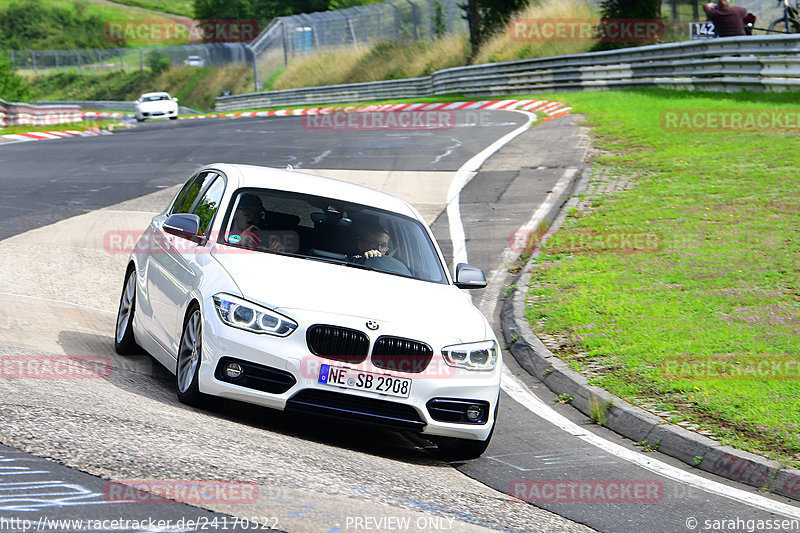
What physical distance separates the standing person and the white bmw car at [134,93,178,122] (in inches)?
1203

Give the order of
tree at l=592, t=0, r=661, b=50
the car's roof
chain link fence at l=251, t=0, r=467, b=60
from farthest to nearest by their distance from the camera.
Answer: chain link fence at l=251, t=0, r=467, b=60, tree at l=592, t=0, r=661, b=50, the car's roof

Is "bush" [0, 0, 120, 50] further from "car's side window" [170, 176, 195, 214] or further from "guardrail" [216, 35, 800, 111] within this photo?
"car's side window" [170, 176, 195, 214]

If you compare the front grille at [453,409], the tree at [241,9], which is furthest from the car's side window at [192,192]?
the tree at [241,9]

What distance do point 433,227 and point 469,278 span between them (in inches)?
299

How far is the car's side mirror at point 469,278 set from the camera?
786 centimetres

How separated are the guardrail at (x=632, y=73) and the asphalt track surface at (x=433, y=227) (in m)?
4.22

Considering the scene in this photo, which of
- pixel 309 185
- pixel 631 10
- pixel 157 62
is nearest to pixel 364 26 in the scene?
pixel 631 10

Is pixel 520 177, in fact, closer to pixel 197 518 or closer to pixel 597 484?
pixel 597 484

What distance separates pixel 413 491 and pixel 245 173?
3427 mm

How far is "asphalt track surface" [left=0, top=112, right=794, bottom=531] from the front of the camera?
5504mm

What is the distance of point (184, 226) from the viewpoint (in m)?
7.40

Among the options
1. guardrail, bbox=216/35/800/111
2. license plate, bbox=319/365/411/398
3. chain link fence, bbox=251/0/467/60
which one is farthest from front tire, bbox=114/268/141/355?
chain link fence, bbox=251/0/467/60

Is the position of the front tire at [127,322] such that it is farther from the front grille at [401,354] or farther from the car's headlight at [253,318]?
the front grille at [401,354]

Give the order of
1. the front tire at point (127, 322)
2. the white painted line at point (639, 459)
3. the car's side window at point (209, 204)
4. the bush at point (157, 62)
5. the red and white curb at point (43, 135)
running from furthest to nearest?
the bush at point (157, 62)
the red and white curb at point (43, 135)
the front tire at point (127, 322)
the car's side window at point (209, 204)
the white painted line at point (639, 459)
